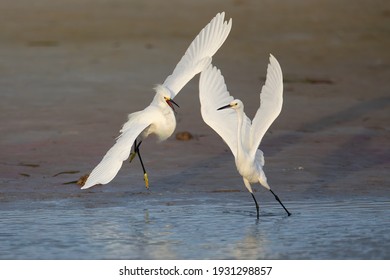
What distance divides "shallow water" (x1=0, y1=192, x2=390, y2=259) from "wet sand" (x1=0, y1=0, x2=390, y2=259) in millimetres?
17

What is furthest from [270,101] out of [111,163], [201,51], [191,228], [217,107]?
[201,51]

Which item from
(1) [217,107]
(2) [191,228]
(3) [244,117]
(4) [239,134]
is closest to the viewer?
(2) [191,228]

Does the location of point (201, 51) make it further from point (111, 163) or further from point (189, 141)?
point (111, 163)

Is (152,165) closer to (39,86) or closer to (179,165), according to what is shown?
(179,165)

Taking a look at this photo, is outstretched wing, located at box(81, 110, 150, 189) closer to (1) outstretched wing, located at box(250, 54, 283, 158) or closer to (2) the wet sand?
(2) the wet sand

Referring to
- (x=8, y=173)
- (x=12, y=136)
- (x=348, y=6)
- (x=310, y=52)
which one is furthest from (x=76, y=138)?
(x=348, y=6)

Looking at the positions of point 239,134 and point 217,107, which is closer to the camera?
point 239,134

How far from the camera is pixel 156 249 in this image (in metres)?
7.65

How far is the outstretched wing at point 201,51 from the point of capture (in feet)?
32.1

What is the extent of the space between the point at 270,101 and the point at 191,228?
1.23m

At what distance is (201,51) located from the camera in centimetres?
1000

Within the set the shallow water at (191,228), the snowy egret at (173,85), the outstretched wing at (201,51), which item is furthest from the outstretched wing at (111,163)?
the outstretched wing at (201,51)

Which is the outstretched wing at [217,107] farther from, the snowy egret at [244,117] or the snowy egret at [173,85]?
the snowy egret at [173,85]

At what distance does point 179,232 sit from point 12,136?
3.77 meters
